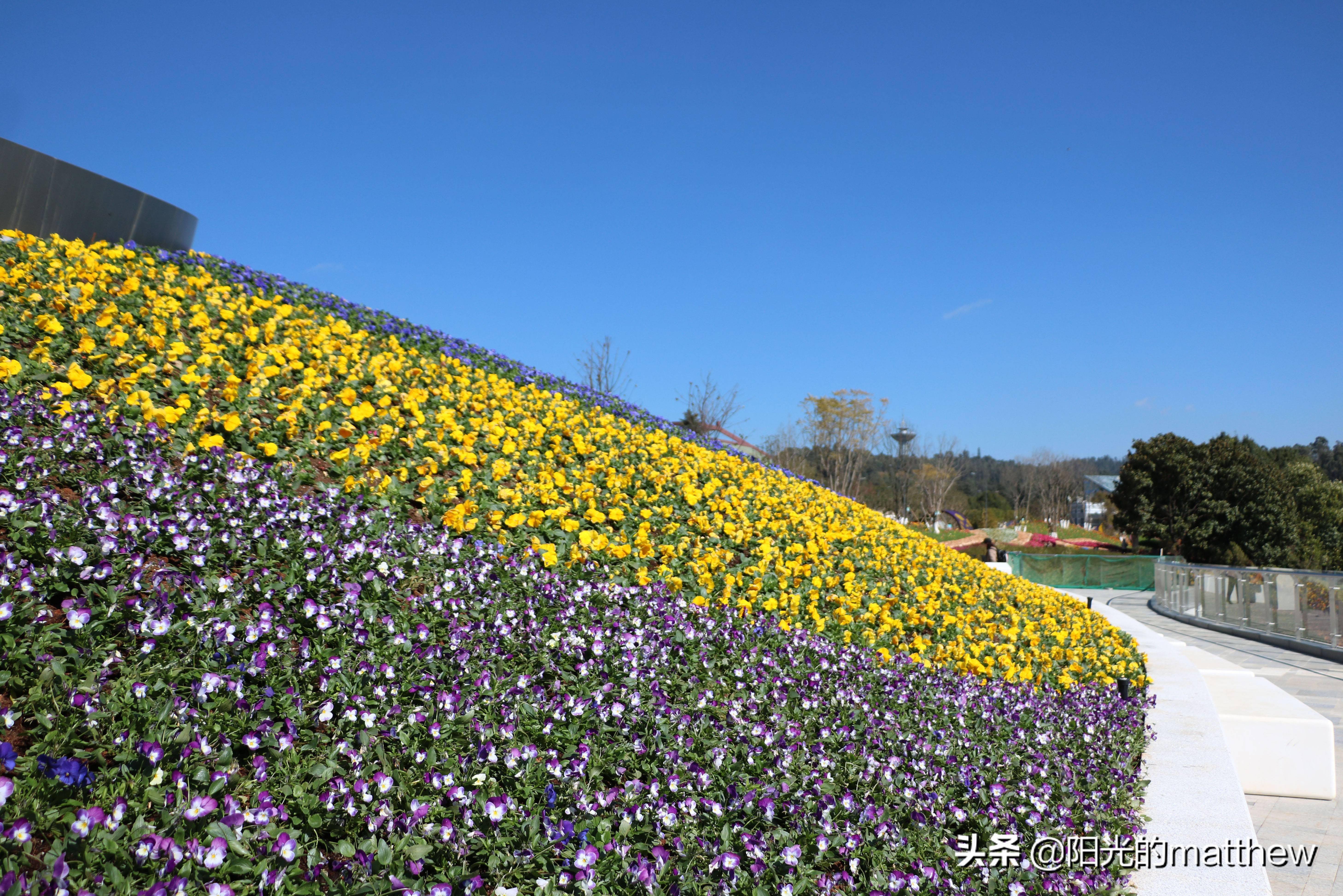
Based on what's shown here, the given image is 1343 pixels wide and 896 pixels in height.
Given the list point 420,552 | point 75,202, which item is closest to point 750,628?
point 420,552

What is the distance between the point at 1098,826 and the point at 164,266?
27.7 ft

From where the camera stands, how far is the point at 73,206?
7.27 m

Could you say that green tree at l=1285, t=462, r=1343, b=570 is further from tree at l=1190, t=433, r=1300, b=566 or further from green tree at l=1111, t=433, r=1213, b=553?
green tree at l=1111, t=433, r=1213, b=553

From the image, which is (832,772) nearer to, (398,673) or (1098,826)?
(1098,826)

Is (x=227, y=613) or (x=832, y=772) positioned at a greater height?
(x=227, y=613)

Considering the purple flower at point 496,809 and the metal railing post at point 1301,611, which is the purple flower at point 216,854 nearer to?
the purple flower at point 496,809

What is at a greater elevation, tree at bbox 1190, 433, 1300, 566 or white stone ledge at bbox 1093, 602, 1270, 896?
tree at bbox 1190, 433, 1300, 566

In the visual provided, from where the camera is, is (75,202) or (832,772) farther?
(75,202)

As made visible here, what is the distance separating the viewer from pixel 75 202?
23.9 ft

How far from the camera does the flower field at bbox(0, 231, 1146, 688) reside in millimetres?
4336

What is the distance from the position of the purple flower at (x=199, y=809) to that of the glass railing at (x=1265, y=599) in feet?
41.5

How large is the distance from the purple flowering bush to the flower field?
57 cm

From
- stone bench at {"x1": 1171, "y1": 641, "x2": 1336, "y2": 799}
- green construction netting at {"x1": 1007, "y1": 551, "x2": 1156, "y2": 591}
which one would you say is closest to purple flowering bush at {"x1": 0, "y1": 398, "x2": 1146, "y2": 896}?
stone bench at {"x1": 1171, "y1": 641, "x2": 1336, "y2": 799}

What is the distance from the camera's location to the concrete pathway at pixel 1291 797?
370 centimetres
